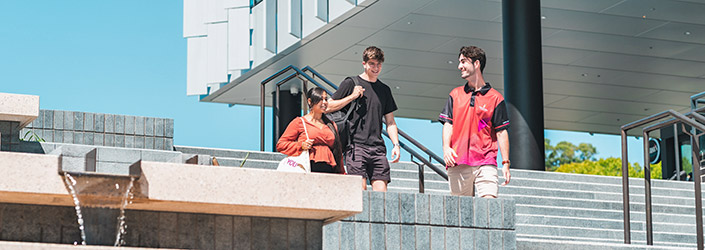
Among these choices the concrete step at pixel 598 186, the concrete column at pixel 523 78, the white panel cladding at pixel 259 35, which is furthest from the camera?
the white panel cladding at pixel 259 35

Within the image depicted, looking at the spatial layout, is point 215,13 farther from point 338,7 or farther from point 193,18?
point 338,7

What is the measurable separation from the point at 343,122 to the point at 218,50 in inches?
604

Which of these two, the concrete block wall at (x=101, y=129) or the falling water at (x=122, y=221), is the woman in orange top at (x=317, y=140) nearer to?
the falling water at (x=122, y=221)

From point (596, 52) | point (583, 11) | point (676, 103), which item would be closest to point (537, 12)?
point (583, 11)

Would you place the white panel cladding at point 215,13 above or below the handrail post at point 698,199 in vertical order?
above

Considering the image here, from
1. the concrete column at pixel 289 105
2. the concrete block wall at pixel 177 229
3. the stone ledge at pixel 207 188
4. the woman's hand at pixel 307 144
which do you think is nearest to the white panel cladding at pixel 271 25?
the concrete column at pixel 289 105

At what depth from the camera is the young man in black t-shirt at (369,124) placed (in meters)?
7.31

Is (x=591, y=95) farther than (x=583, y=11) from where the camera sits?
Yes

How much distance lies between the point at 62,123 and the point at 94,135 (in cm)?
30

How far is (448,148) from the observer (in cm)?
724

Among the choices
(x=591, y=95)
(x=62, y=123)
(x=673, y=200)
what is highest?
(x=591, y=95)

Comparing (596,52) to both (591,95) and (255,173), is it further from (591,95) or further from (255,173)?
(255,173)

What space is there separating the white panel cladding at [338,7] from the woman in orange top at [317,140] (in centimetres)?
1055

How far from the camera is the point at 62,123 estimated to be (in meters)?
9.24
